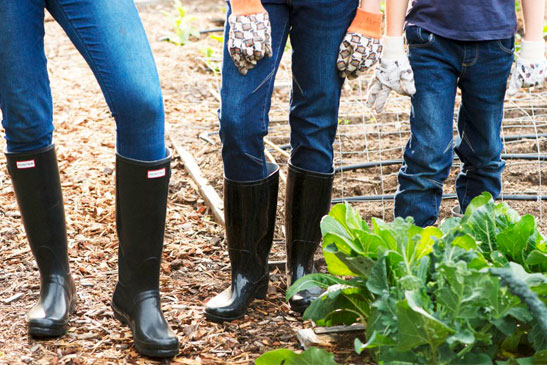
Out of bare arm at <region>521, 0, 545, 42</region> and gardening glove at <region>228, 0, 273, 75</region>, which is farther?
bare arm at <region>521, 0, 545, 42</region>

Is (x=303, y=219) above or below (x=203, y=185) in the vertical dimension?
above

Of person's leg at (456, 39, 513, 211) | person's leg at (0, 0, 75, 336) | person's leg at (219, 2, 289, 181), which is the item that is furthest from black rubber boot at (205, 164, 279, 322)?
person's leg at (456, 39, 513, 211)

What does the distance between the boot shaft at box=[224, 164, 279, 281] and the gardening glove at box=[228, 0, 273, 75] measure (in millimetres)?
397

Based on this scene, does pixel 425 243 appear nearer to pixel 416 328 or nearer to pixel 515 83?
pixel 416 328

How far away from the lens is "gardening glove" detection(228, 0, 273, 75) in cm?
205

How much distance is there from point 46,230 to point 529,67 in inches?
64.6

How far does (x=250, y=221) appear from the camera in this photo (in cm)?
232

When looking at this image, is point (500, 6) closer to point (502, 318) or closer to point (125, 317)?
point (502, 318)

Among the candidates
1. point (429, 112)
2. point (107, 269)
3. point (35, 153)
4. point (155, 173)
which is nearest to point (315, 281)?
point (155, 173)

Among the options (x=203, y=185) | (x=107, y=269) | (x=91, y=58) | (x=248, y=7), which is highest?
(x=248, y=7)

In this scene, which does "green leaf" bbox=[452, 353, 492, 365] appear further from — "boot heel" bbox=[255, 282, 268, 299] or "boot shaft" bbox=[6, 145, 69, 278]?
"boot shaft" bbox=[6, 145, 69, 278]

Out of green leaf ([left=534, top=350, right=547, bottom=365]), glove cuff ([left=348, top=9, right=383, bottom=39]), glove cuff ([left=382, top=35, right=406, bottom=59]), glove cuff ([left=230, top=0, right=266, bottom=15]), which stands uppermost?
glove cuff ([left=230, top=0, right=266, bottom=15])

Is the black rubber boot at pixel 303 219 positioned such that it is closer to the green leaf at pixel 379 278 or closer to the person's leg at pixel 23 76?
the green leaf at pixel 379 278

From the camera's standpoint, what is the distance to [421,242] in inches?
72.9
